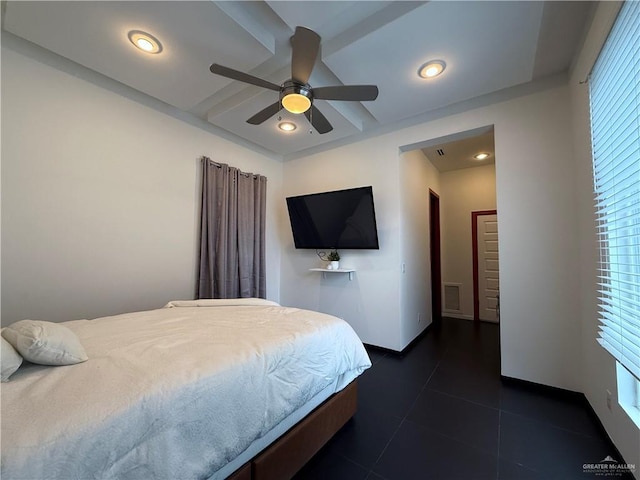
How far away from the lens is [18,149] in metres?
1.93

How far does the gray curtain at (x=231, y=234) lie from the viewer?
301cm

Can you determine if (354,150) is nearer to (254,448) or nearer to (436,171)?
(436,171)

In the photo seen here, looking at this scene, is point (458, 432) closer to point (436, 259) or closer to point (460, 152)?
point (436, 259)

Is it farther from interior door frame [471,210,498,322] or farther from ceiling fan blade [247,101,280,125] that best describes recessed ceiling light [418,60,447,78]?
interior door frame [471,210,498,322]

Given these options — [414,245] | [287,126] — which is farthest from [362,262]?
[287,126]

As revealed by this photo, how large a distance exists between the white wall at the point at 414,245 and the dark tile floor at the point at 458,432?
2.54 ft

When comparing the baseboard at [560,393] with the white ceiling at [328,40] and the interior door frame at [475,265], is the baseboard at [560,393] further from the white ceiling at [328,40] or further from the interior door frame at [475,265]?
the white ceiling at [328,40]

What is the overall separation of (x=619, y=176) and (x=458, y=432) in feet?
6.14

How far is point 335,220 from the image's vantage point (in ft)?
10.9

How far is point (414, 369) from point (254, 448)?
1.99m

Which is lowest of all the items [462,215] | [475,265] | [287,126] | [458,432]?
[458,432]

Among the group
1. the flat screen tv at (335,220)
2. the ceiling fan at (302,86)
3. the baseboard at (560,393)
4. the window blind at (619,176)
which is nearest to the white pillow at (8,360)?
the ceiling fan at (302,86)

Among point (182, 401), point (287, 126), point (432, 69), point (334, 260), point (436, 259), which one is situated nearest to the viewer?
A: point (182, 401)

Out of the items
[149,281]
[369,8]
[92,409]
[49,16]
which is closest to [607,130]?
[369,8]
